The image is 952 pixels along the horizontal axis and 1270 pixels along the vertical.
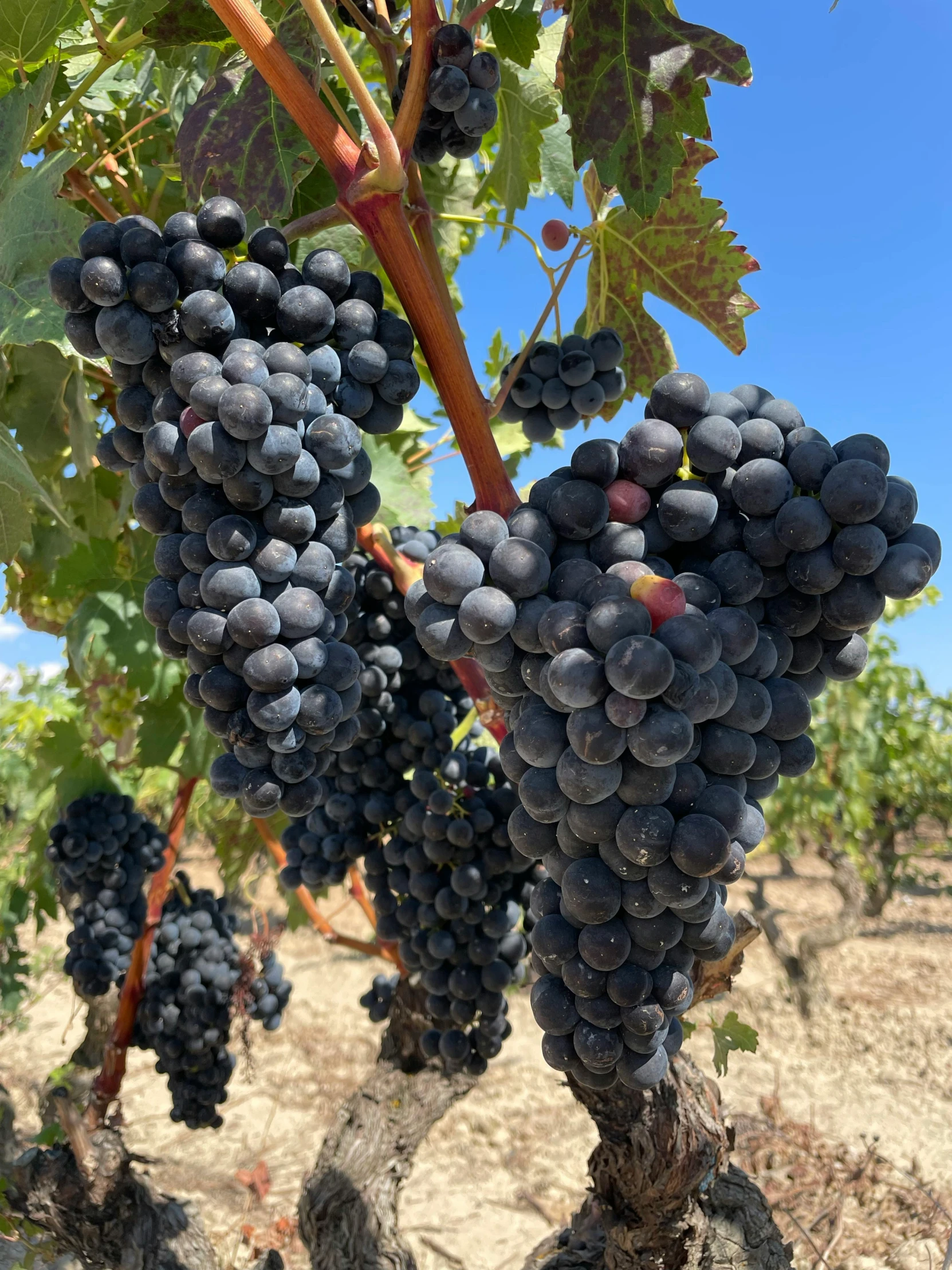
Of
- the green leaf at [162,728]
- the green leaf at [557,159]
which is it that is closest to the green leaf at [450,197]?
the green leaf at [557,159]

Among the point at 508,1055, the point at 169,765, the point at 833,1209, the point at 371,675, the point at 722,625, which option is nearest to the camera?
the point at 722,625

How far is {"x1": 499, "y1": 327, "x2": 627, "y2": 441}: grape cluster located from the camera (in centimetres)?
142

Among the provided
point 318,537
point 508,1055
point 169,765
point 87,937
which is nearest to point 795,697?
point 318,537

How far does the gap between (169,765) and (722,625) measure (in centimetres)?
187

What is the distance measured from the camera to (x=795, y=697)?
3.19 feet

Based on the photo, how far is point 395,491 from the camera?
206 cm

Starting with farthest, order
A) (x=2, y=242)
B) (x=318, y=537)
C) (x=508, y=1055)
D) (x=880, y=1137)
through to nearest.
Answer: (x=508, y=1055)
(x=880, y=1137)
(x=2, y=242)
(x=318, y=537)

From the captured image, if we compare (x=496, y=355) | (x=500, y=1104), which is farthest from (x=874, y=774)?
(x=496, y=355)

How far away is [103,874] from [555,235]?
1988 millimetres

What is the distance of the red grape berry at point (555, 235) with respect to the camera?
172 cm

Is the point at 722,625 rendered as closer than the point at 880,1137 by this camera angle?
Yes

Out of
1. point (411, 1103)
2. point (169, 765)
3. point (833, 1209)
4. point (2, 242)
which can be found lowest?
point (411, 1103)

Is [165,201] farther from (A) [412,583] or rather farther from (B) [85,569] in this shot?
(A) [412,583]

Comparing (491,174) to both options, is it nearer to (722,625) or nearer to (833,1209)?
(722,625)
